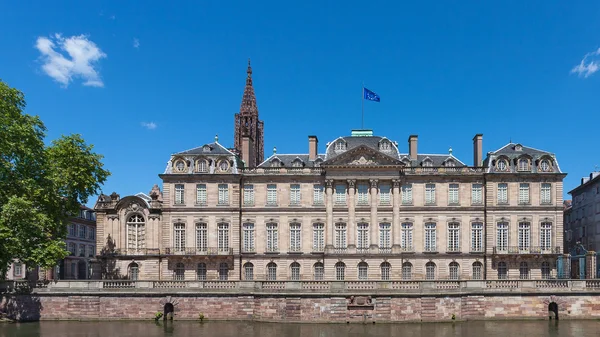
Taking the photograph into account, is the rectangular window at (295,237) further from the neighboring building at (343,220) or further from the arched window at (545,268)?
the arched window at (545,268)

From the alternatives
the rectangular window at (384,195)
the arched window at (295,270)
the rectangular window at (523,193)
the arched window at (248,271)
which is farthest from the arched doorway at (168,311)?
the rectangular window at (523,193)

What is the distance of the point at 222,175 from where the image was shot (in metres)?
42.6

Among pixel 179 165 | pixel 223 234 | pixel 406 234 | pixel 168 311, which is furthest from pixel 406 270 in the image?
pixel 179 165

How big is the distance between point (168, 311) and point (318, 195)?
17.0 metres

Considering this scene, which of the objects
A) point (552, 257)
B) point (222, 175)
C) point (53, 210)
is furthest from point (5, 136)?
point (552, 257)

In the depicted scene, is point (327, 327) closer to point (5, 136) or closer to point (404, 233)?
point (404, 233)

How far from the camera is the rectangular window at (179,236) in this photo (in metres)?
42.7

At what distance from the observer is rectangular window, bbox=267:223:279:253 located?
42.6 meters

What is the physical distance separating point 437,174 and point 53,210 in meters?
32.0

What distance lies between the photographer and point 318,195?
1689 inches

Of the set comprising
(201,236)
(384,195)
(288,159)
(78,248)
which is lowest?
(78,248)

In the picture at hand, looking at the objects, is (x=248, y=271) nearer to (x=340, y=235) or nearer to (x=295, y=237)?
(x=295, y=237)

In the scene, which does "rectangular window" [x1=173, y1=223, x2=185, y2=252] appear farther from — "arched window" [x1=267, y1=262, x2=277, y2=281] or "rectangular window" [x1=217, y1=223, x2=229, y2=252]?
"arched window" [x1=267, y1=262, x2=277, y2=281]

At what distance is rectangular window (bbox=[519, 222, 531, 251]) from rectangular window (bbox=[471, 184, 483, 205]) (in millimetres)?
4118
